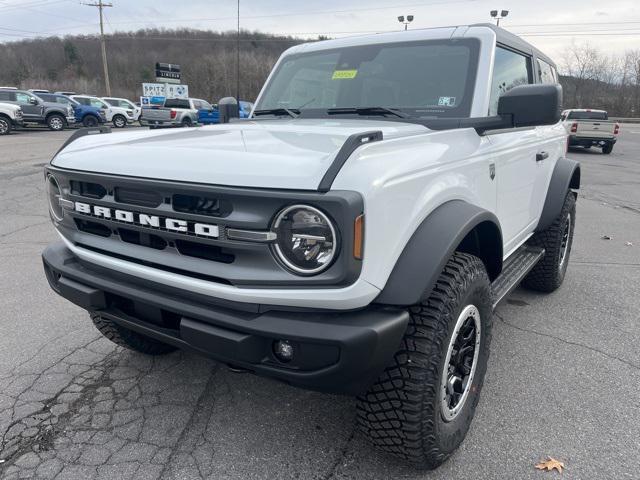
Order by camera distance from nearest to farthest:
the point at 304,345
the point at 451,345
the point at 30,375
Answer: the point at 304,345 < the point at 451,345 < the point at 30,375

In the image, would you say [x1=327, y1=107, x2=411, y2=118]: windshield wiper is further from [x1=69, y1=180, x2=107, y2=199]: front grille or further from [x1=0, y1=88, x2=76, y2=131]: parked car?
[x1=0, y1=88, x2=76, y2=131]: parked car

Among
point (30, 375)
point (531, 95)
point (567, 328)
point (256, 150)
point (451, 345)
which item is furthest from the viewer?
point (567, 328)

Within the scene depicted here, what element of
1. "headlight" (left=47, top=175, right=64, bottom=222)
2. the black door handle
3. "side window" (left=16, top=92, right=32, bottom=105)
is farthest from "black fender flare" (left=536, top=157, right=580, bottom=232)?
"side window" (left=16, top=92, right=32, bottom=105)

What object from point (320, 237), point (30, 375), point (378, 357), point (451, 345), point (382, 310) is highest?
point (320, 237)

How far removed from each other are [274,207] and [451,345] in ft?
3.27

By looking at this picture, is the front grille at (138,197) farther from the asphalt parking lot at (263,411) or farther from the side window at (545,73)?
the side window at (545,73)

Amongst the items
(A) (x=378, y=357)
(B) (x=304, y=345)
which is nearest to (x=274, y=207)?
(B) (x=304, y=345)

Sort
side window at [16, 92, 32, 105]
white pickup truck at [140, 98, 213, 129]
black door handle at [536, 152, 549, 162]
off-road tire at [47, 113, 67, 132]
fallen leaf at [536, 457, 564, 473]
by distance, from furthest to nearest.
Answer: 1. off-road tire at [47, 113, 67, 132]
2. white pickup truck at [140, 98, 213, 129]
3. side window at [16, 92, 32, 105]
4. black door handle at [536, 152, 549, 162]
5. fallen leaf at [536, 457, 564, 473]

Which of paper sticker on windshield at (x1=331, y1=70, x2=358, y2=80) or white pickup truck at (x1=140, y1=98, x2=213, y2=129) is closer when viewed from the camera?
paper sticker on windshield at (x1=331, y1=70, x2=358, y2=80)

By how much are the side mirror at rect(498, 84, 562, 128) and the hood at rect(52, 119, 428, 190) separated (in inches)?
17.8

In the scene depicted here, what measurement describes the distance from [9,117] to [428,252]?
23.0 meters

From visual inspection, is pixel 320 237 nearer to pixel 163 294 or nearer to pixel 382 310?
pixel 382 310

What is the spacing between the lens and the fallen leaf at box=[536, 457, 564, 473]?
2.23m

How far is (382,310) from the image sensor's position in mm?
1788
